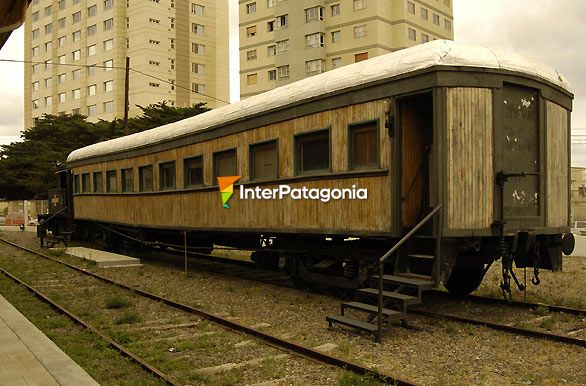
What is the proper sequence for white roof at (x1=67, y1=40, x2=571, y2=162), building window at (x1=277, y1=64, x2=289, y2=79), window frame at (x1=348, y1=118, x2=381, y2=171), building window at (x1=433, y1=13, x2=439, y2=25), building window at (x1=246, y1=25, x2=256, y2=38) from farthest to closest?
building window at (x1=246, y1=25, x2=256, y2=38) < building window at (x1=433, y1=13, x2=439, y2=25) < building window at (x1=277, y1=64, x2=289, y2=79) < window frame at (x1=348, y1=118, x2=381, y2=171) < white roof at (x1=67, y1=40, x2=571, y2=162)

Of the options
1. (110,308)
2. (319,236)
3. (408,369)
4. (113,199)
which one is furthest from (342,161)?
(113,199)

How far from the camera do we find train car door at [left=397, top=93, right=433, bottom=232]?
8.00m

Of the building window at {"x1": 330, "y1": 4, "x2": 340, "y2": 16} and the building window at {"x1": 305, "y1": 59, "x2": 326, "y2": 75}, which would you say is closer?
the building window at {"x1": 330, "y1": 4, "x2": 340, "y2": 16}

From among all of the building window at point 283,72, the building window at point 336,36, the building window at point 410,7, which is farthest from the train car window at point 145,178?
the building window at point 410,7

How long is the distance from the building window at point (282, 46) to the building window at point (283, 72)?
55.0 inches

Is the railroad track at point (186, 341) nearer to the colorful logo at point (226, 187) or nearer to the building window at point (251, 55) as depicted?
the colorful logo at point (226, 187)

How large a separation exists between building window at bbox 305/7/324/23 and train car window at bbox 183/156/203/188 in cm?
3981

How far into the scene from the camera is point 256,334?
278 inches

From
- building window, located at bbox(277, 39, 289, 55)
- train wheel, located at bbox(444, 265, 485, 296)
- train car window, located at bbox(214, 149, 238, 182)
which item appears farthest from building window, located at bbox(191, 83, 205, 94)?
train wheel, located at bbox(444, 265, 485, 296)

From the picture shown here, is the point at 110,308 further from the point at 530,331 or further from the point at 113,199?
the point at 113,199

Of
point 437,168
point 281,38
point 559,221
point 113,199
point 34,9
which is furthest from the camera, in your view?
point 34,9

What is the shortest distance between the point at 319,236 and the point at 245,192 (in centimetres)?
215

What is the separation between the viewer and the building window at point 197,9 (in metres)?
68.3

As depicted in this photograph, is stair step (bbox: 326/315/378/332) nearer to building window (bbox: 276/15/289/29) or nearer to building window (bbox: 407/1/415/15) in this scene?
building window (bbox: 407/1/415/15)
